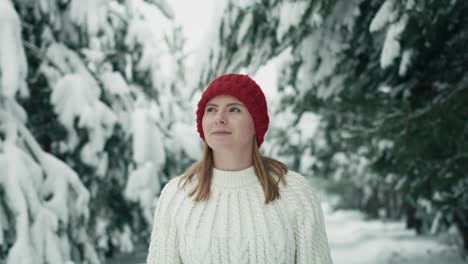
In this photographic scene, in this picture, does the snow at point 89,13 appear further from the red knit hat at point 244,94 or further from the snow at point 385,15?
the red knit hat at point 244,94

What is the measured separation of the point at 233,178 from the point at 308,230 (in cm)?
35

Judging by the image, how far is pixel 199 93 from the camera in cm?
457

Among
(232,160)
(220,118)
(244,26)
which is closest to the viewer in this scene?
(220,118)

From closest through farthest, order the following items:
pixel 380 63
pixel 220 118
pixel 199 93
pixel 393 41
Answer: pixel 220 118 < pixel 393 41 < pixel 380 63 < pixel 199 93

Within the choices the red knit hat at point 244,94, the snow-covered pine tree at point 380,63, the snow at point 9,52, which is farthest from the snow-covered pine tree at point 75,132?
the red knit hat at point 244,94

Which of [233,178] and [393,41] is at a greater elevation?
[393,41]

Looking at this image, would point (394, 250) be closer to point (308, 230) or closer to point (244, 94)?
point (308, 230)

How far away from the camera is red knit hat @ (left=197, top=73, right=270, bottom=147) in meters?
1.92

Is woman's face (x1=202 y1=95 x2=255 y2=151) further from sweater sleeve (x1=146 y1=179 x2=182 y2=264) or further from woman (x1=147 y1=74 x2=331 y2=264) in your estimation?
sweater sleeve (x1=146 y1=179 x2=182 y2=264)

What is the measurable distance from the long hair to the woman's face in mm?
114

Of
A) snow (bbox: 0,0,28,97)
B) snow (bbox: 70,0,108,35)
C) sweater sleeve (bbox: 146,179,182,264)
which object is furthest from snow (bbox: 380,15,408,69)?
snow (bbox: 70,0,108,35)

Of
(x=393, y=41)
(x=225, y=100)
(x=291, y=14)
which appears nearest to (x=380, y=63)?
(x=393, y=41)

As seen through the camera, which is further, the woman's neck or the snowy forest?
the snowy forest

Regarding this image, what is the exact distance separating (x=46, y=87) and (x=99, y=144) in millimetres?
817
